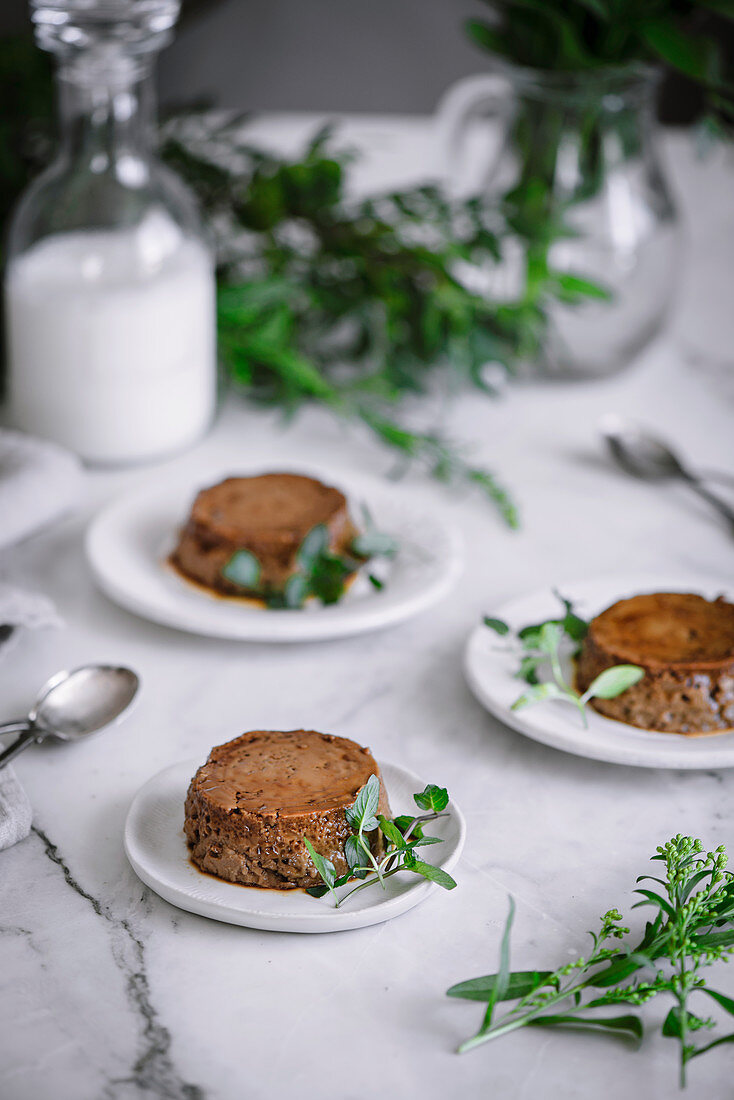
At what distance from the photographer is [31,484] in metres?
1.06

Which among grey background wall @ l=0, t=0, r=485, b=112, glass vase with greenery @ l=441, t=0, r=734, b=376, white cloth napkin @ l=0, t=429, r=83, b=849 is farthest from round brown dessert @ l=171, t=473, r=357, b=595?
grey background wall @ l=0, t=0, r=485, b=112

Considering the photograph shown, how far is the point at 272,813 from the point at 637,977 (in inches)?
8.5

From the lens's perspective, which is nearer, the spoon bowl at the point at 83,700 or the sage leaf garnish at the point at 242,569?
the spoon bowl at the point at 83,700

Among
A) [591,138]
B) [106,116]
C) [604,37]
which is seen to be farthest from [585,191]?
[106,116]

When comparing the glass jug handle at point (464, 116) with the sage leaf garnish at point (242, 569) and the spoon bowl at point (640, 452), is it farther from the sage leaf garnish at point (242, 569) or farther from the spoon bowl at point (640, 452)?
the sage leaf garnish at point (242, 569)

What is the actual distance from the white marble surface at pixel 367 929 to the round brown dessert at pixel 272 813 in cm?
4

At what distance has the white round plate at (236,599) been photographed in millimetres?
903

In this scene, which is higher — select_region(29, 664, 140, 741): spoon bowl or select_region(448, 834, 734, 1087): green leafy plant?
select_region(448, 834, 734, 1087): green leafy plant

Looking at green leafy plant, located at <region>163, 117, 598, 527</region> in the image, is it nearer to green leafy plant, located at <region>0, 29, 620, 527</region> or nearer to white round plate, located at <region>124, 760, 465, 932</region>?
green leafy plant, located at <region>0, 29, 620, 527</region>

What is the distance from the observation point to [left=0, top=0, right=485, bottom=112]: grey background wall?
1983mm

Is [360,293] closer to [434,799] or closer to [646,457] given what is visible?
[646,457]

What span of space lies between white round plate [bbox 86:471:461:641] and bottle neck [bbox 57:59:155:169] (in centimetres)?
34

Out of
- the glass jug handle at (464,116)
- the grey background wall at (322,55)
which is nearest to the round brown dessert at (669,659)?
the glass jug handle at (464,116)

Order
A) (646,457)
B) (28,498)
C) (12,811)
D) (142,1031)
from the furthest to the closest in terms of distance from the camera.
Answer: (646,457), (28,498), (12,811), (142,1031)
